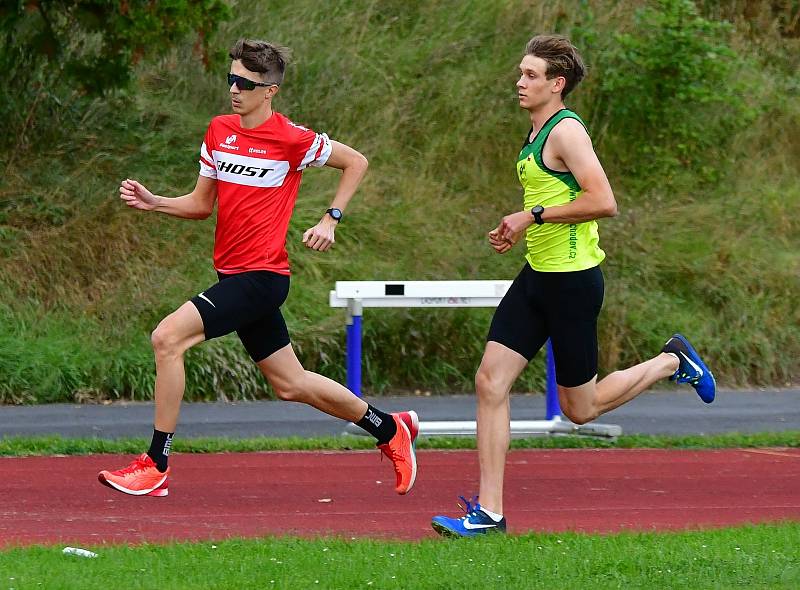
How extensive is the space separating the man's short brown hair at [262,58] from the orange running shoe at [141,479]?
188 cm

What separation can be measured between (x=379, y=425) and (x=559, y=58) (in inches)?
83.6

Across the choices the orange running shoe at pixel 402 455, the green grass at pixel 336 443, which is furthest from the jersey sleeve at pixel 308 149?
the green grass at pixel 336 443

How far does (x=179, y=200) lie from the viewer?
711 cm

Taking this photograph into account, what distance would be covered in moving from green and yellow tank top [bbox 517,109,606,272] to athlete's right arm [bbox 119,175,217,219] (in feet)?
5.19

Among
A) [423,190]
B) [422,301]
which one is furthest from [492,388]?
[423,190]

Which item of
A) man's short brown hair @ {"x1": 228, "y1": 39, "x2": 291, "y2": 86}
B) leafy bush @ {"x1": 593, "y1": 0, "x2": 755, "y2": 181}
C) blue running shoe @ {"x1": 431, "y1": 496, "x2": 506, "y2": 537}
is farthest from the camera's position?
leafy bush @ {"x1": 593, "y1": 0, "x2": 755, "y2": 181}

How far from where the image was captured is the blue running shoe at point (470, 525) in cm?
624

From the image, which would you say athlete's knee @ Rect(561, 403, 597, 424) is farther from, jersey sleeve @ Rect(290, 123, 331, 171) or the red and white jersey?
jersey sleeve @ Rect(290, 123, 331, 171)

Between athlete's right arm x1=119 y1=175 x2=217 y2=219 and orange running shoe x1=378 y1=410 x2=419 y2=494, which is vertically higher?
athlete's right arm x1=119 y1=175 x2=217 y2=219

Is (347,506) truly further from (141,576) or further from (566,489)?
(141,576)

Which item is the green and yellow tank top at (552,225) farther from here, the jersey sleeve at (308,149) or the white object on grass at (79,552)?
the white object on grass at (79,552)

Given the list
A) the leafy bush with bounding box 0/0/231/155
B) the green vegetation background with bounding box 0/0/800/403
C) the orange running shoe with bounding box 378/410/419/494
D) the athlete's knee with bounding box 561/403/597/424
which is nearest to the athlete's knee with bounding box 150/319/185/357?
the orange running shoe with bounding box 378/410/419/494

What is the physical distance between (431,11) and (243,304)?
41.5 feet

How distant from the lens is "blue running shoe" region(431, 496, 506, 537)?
6238 millimetres
